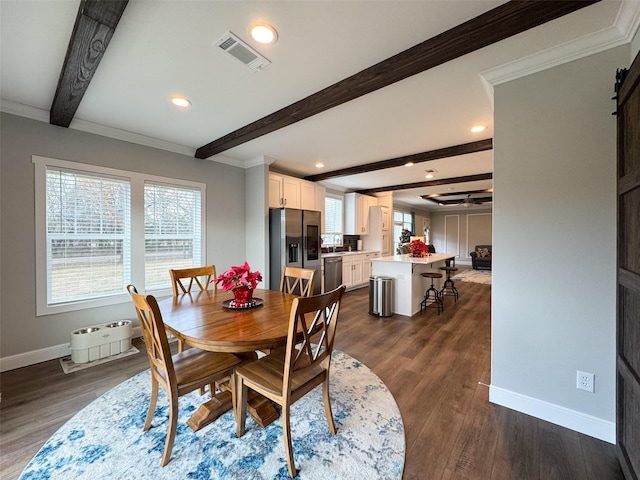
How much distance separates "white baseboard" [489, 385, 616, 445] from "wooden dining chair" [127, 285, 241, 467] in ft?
6.59

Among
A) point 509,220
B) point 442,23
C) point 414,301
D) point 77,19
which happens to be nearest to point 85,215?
point 77,19

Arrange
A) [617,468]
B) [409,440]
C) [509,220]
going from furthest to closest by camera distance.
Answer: [509,220] < [409,440] < [617,468]

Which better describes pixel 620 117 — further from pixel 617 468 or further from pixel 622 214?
pixel 617 468

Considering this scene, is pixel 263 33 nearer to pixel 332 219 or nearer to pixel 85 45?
pixel 85 45

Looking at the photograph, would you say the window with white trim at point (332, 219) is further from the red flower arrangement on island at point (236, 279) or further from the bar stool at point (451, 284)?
the red flower arrangement on island at point (236, 279)

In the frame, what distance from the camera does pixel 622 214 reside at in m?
1.49

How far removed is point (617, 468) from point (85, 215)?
484 cm

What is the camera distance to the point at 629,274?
1369 mm

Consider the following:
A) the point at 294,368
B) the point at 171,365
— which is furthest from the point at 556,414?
the point at 171,365

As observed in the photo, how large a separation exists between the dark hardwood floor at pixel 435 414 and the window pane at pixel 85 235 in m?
0.81

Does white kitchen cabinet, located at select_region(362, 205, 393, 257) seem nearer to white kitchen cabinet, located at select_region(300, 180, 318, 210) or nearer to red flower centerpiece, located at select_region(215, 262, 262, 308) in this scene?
white kitchen cabinet, located at select_region(300, 180, 318, 210)

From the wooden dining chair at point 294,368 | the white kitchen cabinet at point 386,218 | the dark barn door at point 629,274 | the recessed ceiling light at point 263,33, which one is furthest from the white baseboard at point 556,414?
the white kitchen cabinet at point 386,218

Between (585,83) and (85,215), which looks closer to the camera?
(585,83)

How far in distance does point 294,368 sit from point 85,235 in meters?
2.97
